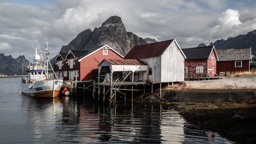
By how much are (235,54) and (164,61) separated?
2164cm

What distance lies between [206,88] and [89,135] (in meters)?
19.7

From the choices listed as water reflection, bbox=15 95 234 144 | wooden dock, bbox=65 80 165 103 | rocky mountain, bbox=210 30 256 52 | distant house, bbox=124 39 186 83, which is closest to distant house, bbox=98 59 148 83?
wooden dock, bbox=65 80 165 103

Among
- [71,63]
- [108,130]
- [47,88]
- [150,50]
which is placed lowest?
[108,130]

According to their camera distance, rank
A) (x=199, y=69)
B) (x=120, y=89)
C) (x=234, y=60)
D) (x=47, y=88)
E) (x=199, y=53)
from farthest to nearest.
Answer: (x=234, y=60) < (x=199, y=53) < (x=199, y=69) < (x=47, y=88) < (x=120, y=89)

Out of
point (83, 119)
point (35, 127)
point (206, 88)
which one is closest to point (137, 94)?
point (206, 88)

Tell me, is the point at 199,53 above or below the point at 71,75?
above

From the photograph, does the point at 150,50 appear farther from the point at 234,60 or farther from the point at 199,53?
the point at 234,60

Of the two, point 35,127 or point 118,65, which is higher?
point 118,65

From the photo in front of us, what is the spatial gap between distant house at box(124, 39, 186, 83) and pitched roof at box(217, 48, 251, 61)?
1663 cm

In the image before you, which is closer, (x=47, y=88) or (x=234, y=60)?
(x=47, y=88)

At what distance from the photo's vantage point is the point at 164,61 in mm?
28359

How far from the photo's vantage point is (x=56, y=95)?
3512cm

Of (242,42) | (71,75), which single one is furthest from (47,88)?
(242,42)

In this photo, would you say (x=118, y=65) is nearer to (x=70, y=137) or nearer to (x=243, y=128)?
(x=70, y=137)
